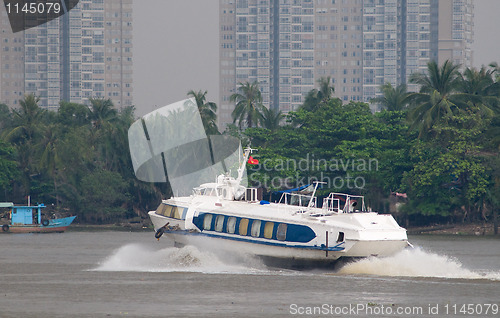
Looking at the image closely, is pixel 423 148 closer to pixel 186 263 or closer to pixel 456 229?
pixel 456 229

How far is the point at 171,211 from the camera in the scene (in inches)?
1635

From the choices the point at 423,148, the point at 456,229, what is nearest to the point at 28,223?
the point at 423,148

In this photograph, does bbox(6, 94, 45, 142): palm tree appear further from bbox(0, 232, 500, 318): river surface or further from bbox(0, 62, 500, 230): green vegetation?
bbox(0, 232, 500, 318): river surface

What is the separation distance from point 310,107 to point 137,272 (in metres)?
66.6

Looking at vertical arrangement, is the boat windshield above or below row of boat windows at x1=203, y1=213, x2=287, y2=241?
above

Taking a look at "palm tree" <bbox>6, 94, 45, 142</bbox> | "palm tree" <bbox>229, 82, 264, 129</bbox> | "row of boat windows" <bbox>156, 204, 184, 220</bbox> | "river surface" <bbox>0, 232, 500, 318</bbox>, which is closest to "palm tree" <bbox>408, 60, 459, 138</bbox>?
"palm tree" <bbox>229, 82, 264, 129</bbox>

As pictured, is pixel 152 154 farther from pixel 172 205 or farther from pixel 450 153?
pixel 172 205

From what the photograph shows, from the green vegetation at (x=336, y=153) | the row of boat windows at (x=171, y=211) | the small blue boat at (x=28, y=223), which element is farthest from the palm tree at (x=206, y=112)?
the row of boat windows at (x=171, y=211)

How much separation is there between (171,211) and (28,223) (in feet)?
141

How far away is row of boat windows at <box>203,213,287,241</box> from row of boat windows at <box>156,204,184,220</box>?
214cm

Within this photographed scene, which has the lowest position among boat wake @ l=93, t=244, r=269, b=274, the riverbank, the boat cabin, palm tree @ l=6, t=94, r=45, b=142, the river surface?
the riverbank

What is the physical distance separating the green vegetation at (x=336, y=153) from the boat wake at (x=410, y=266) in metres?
40.6

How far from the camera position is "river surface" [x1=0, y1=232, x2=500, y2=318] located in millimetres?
25359

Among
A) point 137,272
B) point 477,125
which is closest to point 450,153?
point 477,125
